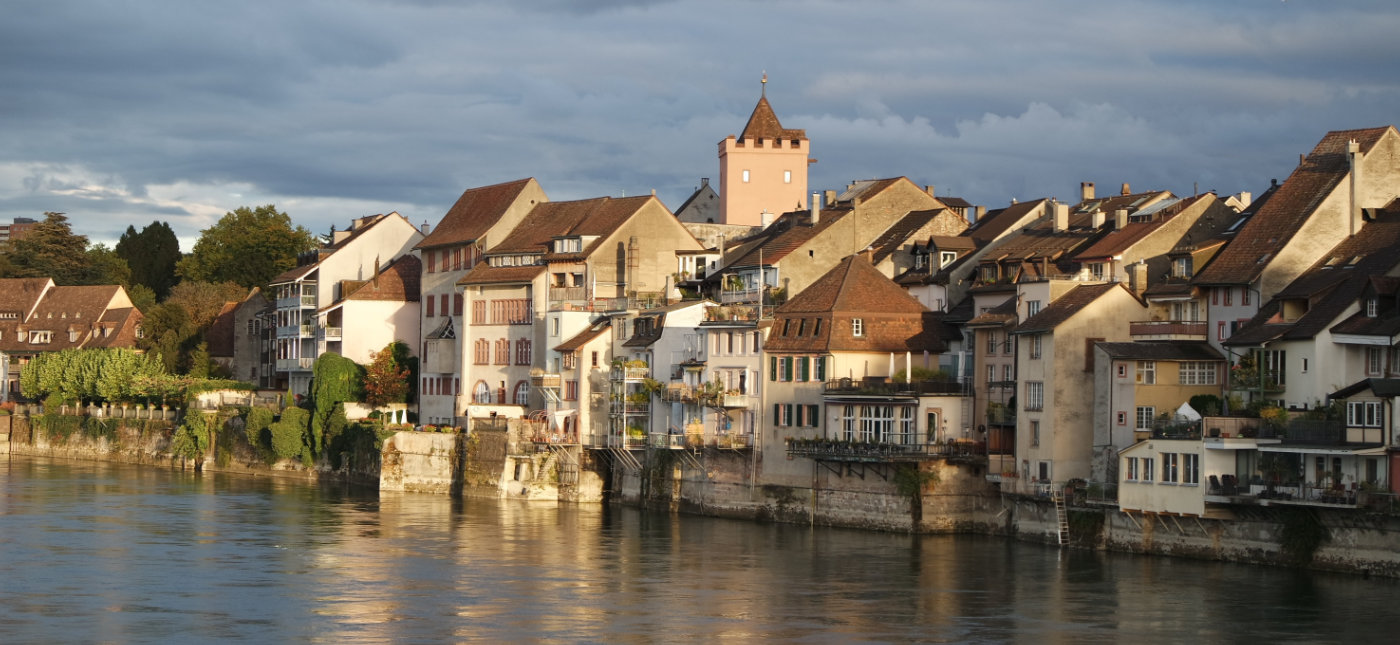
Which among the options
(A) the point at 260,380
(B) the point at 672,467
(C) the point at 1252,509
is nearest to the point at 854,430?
(B) the point at 672,467

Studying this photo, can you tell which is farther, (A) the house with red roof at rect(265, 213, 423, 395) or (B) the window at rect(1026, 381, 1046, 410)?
(A) the house with red roof at rect(265, 213, 423, 395)

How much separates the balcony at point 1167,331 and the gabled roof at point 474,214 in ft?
153

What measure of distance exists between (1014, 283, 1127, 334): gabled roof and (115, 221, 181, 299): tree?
378ft

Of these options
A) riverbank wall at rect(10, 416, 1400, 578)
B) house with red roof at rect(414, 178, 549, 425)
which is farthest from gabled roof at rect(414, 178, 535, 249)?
riverbank wall at rect(10, 416, 1400, 578)

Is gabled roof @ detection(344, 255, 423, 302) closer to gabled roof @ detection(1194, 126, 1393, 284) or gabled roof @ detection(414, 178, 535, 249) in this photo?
gabled roof @ detection(414, 178, 535, 249)

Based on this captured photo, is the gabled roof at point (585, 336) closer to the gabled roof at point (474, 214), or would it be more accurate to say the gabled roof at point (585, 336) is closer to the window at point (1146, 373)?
the gabled roof at point (474, 214)

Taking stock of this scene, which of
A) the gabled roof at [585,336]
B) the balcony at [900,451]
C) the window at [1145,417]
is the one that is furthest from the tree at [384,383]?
the window at [1145,417]

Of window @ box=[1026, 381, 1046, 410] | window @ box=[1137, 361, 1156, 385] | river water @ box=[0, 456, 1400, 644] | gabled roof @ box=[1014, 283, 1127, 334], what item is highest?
gabled roof @ box=[1014, 283, 1127, 334]

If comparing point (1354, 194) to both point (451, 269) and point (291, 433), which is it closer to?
point (451, 269)

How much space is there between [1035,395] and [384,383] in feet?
151

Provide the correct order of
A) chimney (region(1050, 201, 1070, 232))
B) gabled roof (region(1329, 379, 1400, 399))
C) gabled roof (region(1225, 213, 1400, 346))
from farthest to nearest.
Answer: chimney (region(1050, 201, 1070, 232)) < gabled roof (region(1225, 213, 1400, 346)) < gabled roof (region(1329, 379, 1400, 399))

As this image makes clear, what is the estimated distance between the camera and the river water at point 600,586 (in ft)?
174

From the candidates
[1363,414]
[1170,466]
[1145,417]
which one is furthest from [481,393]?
[1363,414]

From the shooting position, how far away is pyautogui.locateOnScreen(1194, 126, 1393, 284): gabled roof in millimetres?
72250
